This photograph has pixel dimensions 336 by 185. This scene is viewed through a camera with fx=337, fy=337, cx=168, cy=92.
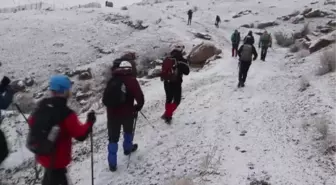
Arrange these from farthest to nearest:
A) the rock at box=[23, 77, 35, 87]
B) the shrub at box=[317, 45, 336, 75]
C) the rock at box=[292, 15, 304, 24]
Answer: the rock at box=[292, 15, 304, 24] < the rock at box=[23, 77, 35, 87] < the shrub at box=[317, 45, 336, 75]

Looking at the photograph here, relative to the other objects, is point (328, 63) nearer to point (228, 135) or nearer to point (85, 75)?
point (228, 135)

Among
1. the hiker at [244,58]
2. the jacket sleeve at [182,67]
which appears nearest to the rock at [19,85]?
the hiker at [244,58]

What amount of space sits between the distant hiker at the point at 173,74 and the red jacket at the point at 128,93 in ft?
6.63

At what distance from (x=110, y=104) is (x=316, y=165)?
3654mm

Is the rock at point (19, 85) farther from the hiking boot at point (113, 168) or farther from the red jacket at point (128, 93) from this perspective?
the red jacket at point (128, 93)

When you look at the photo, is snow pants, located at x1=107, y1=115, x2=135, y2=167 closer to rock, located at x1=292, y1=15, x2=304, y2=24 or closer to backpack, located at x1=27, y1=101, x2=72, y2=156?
backpack, located at x1=27, y1=101, x2=72, y2=156

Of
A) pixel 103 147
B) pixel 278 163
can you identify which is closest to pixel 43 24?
pixel 103 147

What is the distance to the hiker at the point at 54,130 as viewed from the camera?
3.77 m

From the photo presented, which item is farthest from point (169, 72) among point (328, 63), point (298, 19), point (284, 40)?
point (298, 19)

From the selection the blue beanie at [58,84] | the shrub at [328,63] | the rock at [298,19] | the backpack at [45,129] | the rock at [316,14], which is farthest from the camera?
the rock at [298,19]

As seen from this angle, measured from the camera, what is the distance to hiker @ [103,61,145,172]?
231 inches

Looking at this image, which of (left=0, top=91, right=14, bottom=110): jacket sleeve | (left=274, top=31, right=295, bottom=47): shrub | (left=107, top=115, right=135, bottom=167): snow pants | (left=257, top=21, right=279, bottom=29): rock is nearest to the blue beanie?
(left=107, top=115, right=135, bottom=167): snow pants

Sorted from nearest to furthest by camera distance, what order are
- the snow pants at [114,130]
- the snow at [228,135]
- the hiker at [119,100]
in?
the snow at [228,135] → the hiker at [119,100] → the snow pants at [114,130]

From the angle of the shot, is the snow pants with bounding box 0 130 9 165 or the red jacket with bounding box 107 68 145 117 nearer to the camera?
the snow pants with bounding box 0 130 9 165
